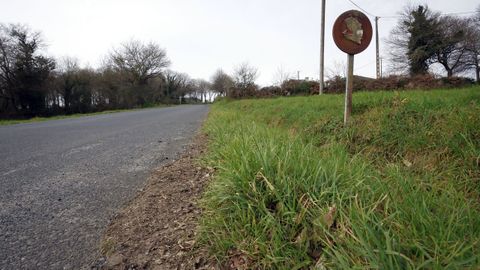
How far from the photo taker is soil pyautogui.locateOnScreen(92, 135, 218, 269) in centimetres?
171

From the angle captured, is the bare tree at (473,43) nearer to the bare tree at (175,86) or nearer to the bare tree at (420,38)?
the bare tree at (420,38)

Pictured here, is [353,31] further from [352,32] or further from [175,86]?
[175,86]

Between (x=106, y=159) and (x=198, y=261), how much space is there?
12.6 ft

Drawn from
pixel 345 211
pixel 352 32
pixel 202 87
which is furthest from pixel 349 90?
pixel 202 87

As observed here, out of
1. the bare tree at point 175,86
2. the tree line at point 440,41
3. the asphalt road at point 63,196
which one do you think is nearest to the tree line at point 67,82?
the bare tree at point 175,86

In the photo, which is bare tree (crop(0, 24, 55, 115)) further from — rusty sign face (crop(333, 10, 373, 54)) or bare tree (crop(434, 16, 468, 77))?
bare tree (crop(434, 16, 468, 77))

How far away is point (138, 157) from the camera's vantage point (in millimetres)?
4898

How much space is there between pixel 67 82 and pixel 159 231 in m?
43.8

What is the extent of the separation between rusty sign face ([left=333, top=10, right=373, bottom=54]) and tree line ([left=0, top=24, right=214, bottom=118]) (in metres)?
35.6

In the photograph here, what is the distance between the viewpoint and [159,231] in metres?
2.09

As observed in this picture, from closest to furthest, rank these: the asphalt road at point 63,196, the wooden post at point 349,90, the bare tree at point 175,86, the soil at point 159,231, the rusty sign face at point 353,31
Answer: the soil at point 159,231, the asphalt road at point 63,196, the rusty sign face at point 353,31, the wooden post at point 349,90, the bare tree at point 175,86

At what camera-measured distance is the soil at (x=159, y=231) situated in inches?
67.5

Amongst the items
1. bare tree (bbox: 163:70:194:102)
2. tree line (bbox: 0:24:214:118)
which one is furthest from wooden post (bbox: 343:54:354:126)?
bare tree (bbox: 163:70:194:102)

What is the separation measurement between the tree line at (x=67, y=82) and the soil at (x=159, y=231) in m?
34.9
